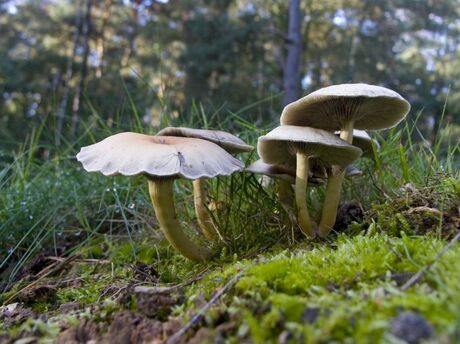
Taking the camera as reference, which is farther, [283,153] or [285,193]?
[285,193]

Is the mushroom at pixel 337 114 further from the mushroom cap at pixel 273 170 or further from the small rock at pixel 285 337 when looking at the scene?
the small rock at pixel 285 337

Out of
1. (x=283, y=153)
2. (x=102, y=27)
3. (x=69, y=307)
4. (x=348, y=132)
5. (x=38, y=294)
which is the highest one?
(x=102, y=27)

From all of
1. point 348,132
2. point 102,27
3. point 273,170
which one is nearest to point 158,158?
point 273,170

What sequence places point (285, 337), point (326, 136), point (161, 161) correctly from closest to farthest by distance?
1. point (285, 337)
2. point (161, 161)
3. point (326, 136)

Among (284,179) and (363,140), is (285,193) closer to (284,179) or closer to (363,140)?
(284,179)

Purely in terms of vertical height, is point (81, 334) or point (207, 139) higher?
point (207, 139)

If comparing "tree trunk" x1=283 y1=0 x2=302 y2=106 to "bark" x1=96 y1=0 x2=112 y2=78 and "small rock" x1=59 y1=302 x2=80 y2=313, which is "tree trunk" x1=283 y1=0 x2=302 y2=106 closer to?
"small rock" x1=59 y1=302 x2=80 y2=313

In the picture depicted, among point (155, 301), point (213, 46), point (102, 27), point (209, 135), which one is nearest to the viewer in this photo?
point (155, 301)

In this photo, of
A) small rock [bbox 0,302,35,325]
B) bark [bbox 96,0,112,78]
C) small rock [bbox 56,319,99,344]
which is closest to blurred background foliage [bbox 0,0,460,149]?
bark [bbox 96,0,112,78]

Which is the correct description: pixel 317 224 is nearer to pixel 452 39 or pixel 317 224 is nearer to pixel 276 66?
pixel 276 66
